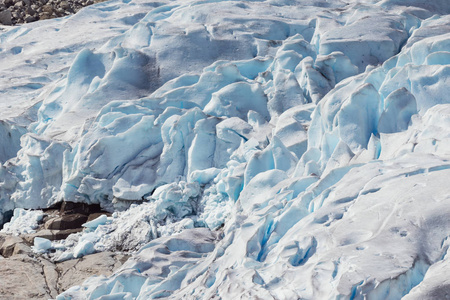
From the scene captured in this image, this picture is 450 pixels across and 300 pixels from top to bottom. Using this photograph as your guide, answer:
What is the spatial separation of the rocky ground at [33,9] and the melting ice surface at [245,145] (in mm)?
2684

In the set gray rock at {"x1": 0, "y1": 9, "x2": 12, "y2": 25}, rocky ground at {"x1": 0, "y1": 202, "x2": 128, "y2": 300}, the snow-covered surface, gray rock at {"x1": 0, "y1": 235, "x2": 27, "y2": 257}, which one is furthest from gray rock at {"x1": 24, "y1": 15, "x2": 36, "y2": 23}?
gray rock at {"x1": 0, "y1": 235, "x2": 27, "y2": 257}

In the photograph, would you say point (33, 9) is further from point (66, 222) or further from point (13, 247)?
point (13, 247)

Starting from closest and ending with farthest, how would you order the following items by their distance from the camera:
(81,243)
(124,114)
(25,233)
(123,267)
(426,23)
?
(123,267) < (81,243) < (25,233) < (124,114) < (426,23)

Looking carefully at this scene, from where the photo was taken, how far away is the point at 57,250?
613 centimetres

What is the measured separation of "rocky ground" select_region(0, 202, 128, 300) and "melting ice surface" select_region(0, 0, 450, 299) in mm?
220

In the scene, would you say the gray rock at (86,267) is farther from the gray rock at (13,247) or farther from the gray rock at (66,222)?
the gray rock at (66,222)

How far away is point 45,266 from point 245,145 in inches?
87.9

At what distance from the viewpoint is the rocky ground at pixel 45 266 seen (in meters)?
5.28

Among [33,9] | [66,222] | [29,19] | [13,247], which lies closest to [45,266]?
[13,247]

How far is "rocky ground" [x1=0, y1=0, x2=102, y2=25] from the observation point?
1384 centimetres

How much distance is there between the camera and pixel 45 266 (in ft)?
18.9

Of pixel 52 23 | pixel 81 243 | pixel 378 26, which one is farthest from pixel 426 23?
pixel 52 23

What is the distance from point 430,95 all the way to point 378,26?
3.22 metres

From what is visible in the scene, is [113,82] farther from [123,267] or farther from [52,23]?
[52,23]
